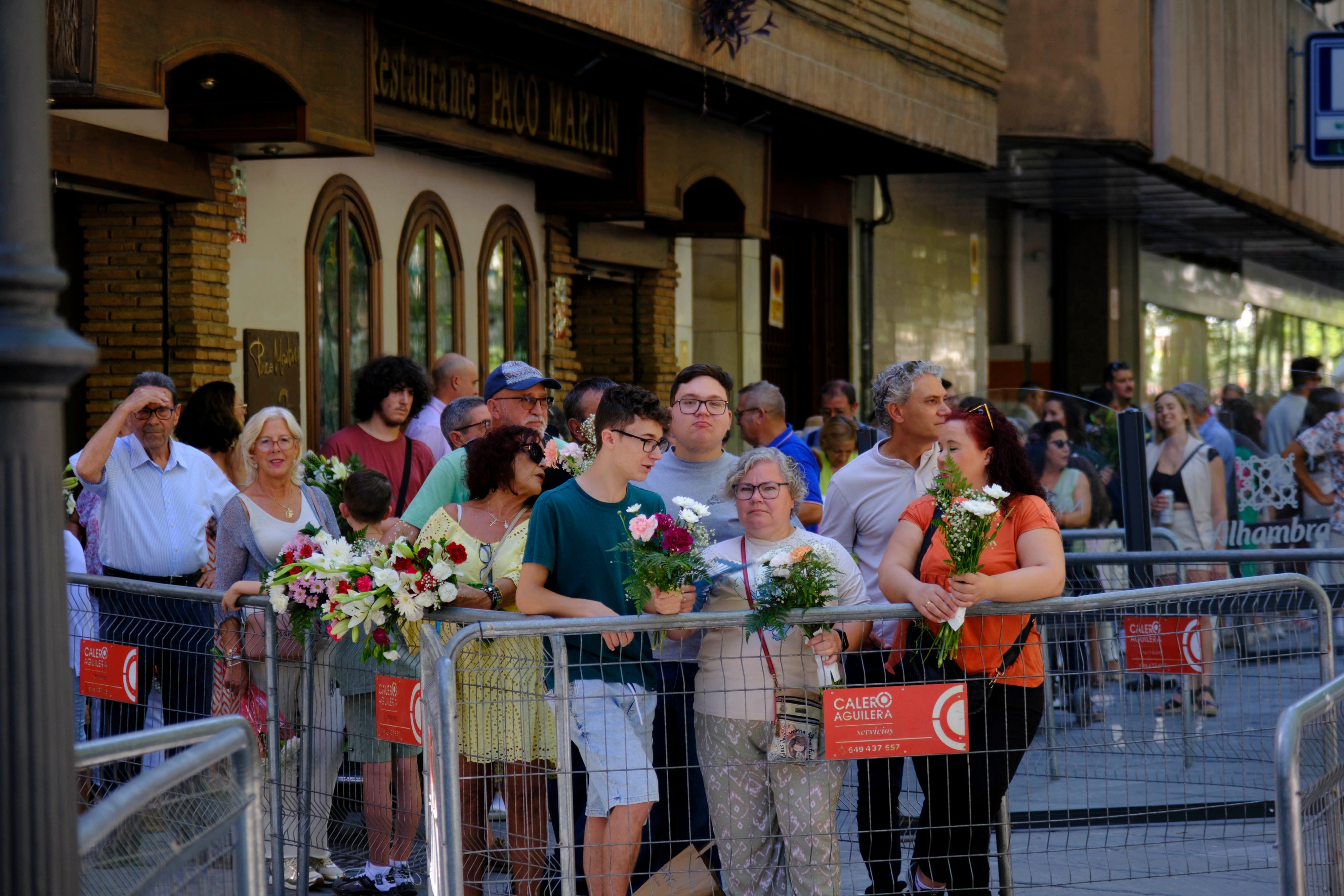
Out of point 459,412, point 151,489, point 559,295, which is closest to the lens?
point 151,489

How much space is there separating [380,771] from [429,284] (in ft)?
25.9

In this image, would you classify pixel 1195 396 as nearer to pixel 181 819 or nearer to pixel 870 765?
pixel 870 765

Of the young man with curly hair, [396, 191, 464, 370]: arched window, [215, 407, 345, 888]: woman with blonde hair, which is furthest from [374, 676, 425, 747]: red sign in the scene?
[396, 191, 464, 370]: arched window

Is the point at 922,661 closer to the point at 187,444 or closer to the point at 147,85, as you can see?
the point at 187,444

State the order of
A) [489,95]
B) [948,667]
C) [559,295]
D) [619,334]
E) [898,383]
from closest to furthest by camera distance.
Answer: [948,667] < [898,383] < [489,95] < [559,295] < [619,334]

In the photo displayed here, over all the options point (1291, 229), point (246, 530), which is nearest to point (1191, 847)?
point (246, 530)

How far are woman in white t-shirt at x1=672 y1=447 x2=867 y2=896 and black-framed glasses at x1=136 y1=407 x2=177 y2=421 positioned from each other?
327 cm

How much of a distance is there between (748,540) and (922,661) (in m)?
0.73

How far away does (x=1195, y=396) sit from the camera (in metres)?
11.2

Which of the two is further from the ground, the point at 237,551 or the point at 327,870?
A: the point at 237,551

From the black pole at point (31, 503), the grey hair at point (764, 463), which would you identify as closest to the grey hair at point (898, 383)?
the grey hair at point (764, 463)

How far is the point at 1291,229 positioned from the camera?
25938 mm

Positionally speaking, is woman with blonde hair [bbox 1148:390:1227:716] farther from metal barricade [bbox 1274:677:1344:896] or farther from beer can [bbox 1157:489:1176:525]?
metal barricade [bbox 1274:677:1344:896]

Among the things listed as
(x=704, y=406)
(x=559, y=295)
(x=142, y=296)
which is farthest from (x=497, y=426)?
(x=559, y=295)
